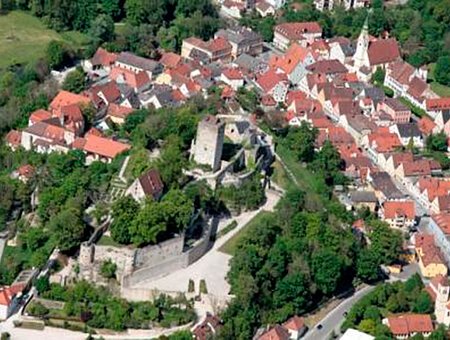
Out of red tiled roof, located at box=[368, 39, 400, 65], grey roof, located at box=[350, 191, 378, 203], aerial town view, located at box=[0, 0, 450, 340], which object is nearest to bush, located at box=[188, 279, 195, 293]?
aerial town view, located at box=[0, 0, 450, 340]

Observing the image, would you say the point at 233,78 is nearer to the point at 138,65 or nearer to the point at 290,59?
the point at 290,59

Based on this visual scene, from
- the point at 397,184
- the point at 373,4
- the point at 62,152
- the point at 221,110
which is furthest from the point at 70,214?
the point at 373,4

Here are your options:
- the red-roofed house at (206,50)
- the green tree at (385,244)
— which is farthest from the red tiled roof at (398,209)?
the red-roofed house at (206,50)

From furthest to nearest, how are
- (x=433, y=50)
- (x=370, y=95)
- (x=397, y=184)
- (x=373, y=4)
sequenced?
(x=373, y=4) → (x=433, y=50) → (x=370, y=95) → (x=397, y=184)

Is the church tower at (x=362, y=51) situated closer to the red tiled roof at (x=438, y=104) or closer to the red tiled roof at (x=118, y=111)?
the red tiled roof at (x=438, y=104)

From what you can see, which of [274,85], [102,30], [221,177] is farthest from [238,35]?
[221,177]

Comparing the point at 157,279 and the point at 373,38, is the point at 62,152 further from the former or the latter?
the point at 373,38
